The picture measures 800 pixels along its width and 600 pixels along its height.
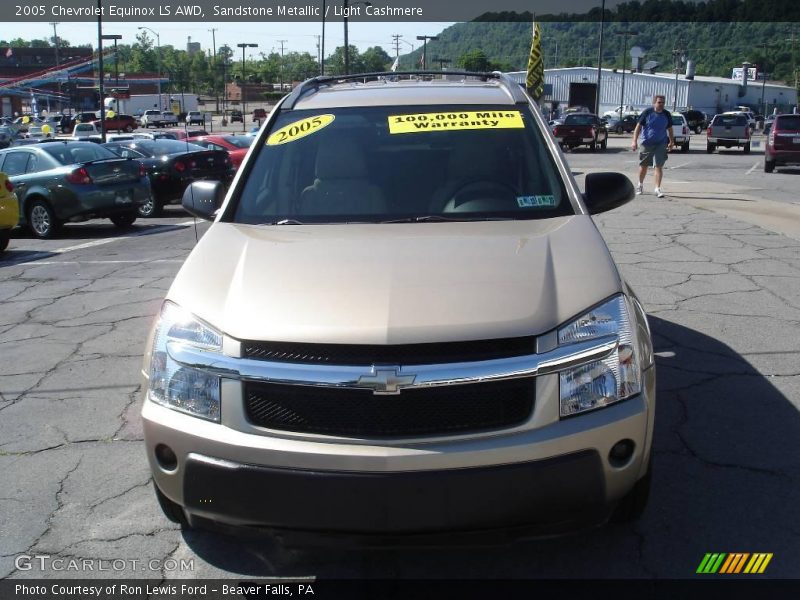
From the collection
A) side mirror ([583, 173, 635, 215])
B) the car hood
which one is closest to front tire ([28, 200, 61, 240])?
the car hood

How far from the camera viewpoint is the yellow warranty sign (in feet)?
13.5

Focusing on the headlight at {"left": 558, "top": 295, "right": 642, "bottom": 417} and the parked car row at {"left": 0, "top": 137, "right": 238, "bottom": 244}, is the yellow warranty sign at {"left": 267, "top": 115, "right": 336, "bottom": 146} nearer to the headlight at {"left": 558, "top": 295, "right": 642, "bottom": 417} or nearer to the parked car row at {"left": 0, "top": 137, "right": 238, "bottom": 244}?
the headlight at {"left": 558, "top": 295, "right": 642, "bottom": 417}

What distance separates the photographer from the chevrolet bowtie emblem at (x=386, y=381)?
98.3 inches

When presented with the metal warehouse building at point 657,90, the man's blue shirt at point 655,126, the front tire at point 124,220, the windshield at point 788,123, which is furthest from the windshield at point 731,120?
the metal warehouse building at point 657,90

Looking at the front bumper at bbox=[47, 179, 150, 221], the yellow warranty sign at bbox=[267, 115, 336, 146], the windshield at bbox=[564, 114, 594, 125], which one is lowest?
the front bumper at bbox=[47, 179, 150, 221]

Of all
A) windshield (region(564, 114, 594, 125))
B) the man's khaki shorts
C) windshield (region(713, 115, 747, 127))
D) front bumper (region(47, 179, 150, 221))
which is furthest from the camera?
windshield (region(564, 114, 594, 125))

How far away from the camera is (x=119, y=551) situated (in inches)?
125

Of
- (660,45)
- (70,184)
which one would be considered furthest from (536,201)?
(660,45)

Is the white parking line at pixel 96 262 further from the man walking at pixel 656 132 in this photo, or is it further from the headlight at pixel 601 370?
the man walking at pixel 656 132

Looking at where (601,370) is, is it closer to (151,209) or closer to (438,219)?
(438,219)

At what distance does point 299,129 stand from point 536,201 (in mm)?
1313

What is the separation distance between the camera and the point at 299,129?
4.16 meters

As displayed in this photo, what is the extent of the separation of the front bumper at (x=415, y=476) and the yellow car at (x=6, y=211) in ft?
31.6

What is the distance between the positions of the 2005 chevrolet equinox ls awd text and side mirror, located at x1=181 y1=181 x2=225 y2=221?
93 centimetres
